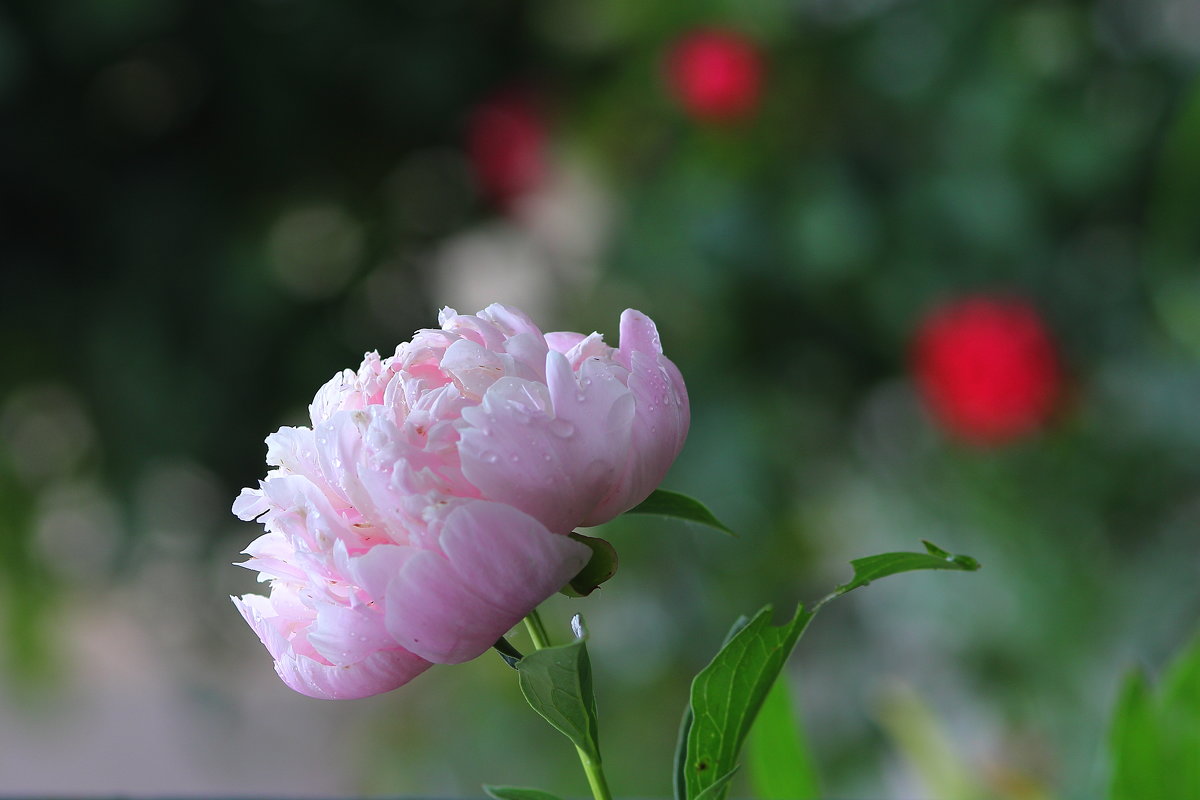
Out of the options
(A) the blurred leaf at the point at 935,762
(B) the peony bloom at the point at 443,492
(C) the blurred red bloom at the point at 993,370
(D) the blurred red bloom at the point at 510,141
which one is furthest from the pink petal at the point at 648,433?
(D) the blurred red bloom at the point at 510,141

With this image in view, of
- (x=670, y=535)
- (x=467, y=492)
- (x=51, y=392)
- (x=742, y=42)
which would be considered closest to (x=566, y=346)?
(x=467, y=492)

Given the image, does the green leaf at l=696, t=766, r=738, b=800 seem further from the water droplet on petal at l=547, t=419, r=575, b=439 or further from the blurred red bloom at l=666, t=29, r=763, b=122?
the blurred red bloom at l=666, t=29, r=763, b=122

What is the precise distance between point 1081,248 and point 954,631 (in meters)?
0.27

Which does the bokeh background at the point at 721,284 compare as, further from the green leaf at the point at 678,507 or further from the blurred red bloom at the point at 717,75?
the green leaf at the point at 678,507

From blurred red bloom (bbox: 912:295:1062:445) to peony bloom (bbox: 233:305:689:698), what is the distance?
0.60m

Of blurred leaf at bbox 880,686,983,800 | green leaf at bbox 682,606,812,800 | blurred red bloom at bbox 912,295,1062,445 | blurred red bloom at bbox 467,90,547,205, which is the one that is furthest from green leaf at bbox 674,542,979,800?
blurred red bloom at bbox 467,90,547,205

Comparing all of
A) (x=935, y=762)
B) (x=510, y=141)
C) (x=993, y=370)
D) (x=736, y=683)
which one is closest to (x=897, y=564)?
(x=736, y=683)

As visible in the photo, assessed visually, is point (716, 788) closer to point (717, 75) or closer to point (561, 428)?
point (561, 428)

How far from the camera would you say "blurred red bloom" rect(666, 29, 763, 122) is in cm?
75

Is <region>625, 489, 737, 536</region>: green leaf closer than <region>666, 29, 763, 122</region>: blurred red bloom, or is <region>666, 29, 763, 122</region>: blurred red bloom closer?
<region>625, 489, 737, 536</region>: green leaf

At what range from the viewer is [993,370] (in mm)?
700

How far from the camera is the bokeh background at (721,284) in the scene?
74 cm

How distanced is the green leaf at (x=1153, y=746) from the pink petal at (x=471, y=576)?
127mm

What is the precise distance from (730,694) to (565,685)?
3cm
